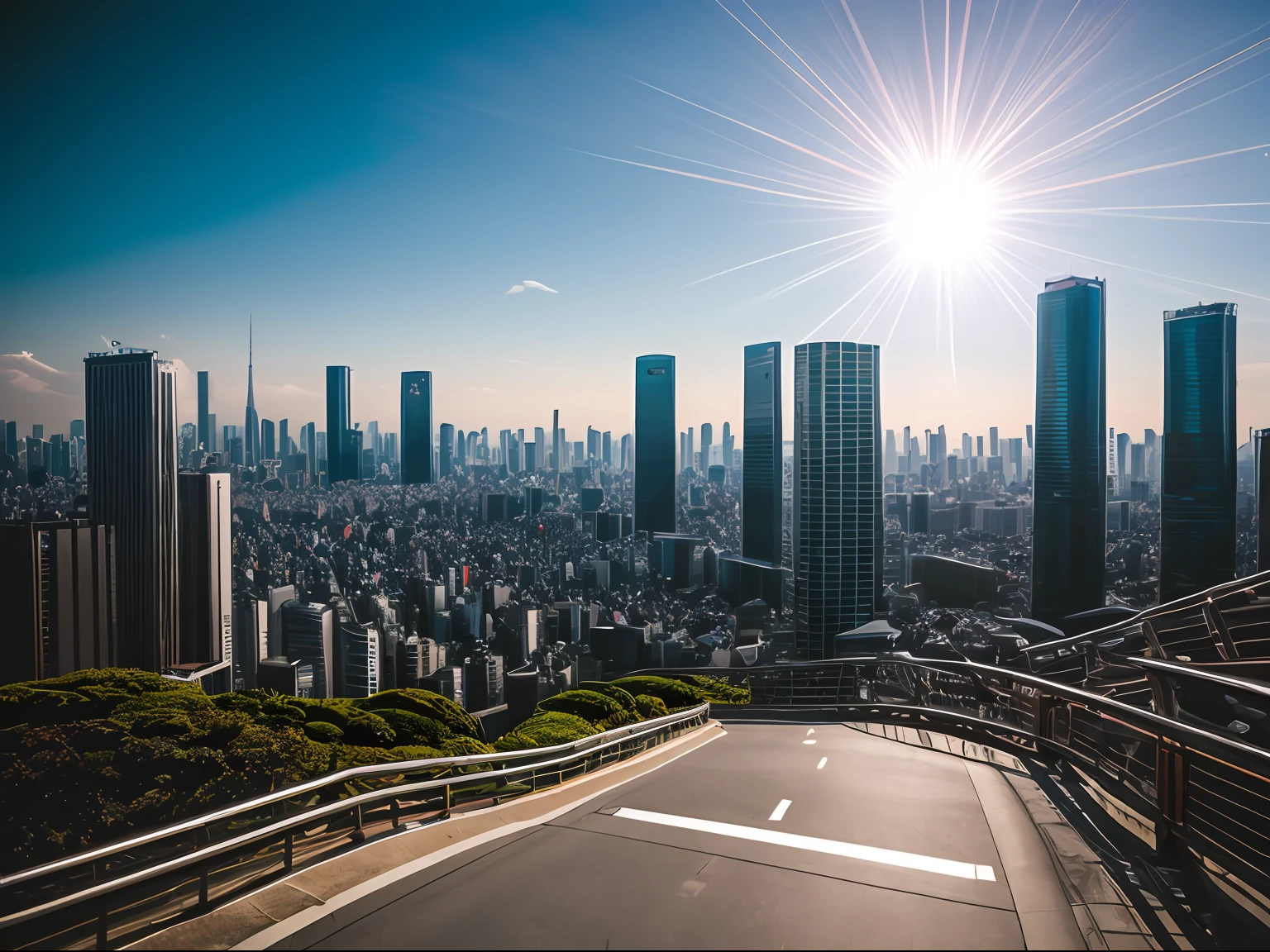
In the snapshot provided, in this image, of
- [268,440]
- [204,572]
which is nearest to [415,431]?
[268,440]

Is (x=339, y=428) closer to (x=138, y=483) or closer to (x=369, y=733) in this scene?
(x=138, y=483)

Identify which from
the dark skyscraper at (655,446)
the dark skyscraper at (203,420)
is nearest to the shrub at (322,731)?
the dark skyscraper at (203,420)

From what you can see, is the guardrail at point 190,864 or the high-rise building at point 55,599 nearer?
the guardrail at point 190,864

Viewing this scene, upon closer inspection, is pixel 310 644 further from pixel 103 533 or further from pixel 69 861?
pixel 69 861

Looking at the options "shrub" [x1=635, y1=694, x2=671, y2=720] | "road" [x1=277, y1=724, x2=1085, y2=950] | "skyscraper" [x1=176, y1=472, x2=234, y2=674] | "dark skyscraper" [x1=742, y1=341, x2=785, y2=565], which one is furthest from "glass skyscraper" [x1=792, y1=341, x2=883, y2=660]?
"road" [x1=277, y1=724, x2=1085, y2=950]

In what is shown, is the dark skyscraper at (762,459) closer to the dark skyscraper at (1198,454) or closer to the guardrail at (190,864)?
the dark skyscraper at (1198,454)

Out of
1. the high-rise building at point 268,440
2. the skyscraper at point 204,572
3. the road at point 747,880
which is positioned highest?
the high-rise building at point 268,440
